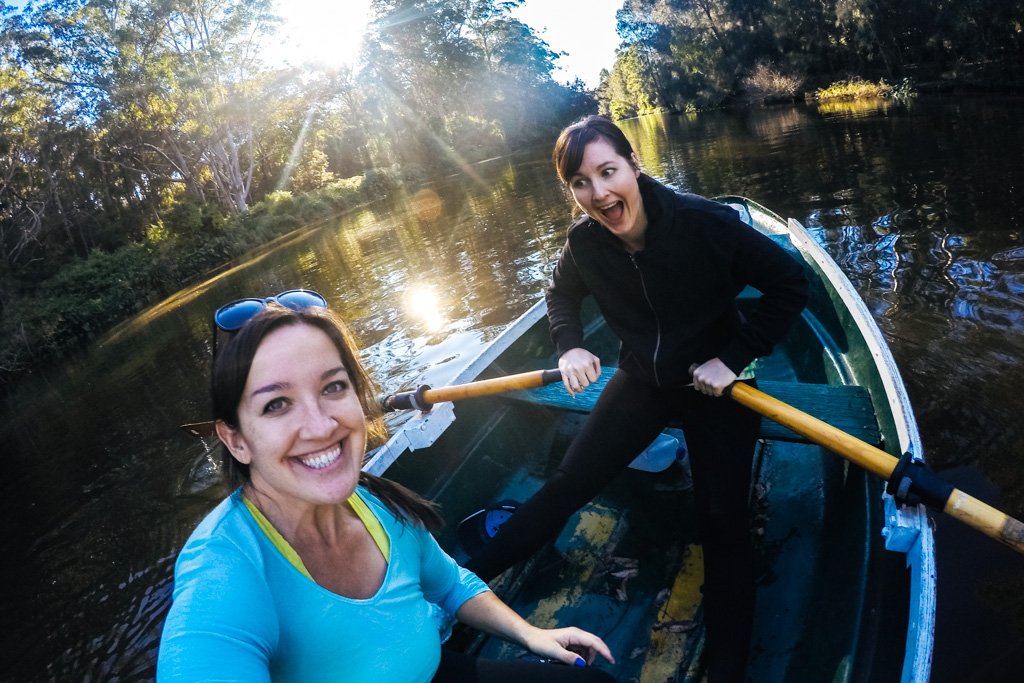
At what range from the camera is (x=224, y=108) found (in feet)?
95.0

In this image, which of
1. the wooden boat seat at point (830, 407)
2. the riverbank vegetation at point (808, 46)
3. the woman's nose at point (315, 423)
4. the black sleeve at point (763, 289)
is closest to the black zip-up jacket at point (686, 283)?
the black sleeve at point (763, 289)

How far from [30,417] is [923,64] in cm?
3111

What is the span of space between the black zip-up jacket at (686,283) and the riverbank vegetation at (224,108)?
17.6m

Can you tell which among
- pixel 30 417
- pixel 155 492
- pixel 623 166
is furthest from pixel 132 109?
pixel 623 166

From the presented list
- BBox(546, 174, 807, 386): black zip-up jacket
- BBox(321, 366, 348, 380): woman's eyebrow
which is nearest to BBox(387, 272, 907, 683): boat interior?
BBox(546, 174, 807, 386): black zip-up jacket

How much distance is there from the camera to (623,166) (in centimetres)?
234

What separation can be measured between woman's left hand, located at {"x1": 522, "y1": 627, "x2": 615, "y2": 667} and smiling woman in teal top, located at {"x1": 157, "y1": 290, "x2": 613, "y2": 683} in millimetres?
55

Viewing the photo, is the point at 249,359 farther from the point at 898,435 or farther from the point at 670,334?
the point at 898,435

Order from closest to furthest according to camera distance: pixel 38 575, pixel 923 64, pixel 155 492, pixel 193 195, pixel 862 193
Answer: pixel 38 575 < pixel 155 492 < pixel 862 193 < pixel 923 64 < pixel 193 195

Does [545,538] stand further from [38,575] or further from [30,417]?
[30,417]

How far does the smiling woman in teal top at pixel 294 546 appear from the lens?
1182 millimetres

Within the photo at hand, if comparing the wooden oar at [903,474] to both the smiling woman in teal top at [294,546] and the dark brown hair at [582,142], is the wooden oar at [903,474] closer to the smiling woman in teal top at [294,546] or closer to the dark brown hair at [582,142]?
the dark brown hair at [582,142]

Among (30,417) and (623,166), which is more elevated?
(623,166)

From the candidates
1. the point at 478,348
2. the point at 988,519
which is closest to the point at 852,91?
the point at 478,348
